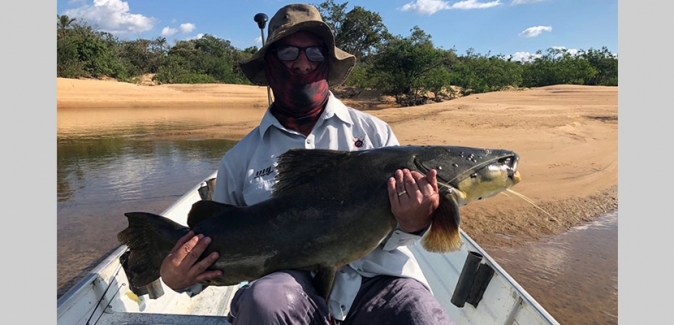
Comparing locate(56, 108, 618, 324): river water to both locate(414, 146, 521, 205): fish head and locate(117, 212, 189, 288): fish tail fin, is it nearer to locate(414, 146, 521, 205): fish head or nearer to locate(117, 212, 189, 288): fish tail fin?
locate(414, 146, 521, 205): fish head

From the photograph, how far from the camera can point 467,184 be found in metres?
2.26

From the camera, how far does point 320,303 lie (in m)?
2.35

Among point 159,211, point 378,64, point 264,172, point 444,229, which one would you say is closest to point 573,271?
point 444,229

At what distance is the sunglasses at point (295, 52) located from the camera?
2834 millimetres

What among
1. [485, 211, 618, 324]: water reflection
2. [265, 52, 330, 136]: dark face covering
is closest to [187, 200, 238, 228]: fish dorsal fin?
[265, 52, 330, 136]: dark face covering

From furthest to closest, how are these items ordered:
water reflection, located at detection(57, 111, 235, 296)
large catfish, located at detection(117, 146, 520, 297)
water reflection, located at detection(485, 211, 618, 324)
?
1. water reflection, located at detection(57, 111, 235, 296)
2. water reflection, located at detection(485, 211, 618, 324)
3. large catfish, located at detection(117, 146, 520, 297)

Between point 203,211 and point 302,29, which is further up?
point 302,29

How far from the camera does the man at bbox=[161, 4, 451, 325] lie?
85.0 inches

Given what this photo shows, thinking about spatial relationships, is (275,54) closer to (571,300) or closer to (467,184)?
(467,184)

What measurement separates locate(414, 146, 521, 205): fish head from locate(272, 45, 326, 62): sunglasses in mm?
1009

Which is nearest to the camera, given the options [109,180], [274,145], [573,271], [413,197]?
[413,197]

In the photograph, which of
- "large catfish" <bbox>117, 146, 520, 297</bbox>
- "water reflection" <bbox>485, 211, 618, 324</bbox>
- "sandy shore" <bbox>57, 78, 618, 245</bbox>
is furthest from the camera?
"sandy shore" <bbox>57, 78, 618, 245</bbox>

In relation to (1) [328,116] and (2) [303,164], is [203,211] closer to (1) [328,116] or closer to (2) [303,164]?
(2) [303,164]

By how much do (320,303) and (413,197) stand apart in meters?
0.76
